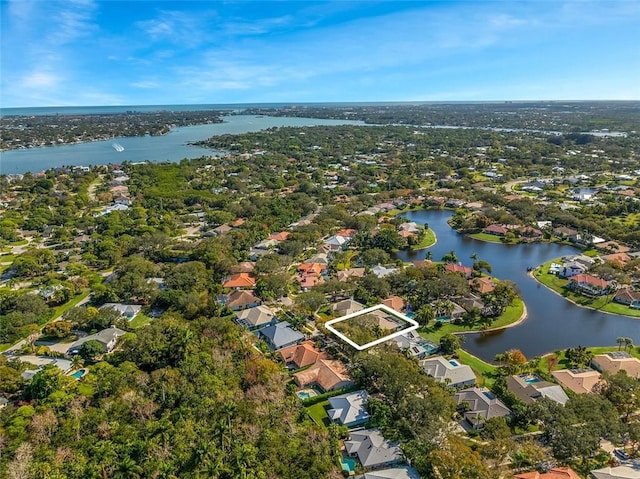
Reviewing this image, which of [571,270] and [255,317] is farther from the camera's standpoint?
[571,270]

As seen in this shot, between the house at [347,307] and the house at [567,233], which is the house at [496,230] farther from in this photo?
the house at [347,307]

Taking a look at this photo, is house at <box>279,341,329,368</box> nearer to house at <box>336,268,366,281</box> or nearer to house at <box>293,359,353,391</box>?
house at <box>293,359,353,391</box>

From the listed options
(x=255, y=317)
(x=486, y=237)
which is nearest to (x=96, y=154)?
(x=255, y=317)

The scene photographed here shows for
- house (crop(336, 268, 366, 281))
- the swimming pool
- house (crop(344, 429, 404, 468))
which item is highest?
house (crop(336, 268, 366, 281))

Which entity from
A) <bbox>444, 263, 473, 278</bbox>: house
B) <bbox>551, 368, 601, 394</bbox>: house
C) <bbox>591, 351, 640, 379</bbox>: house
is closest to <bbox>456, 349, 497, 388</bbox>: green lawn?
<bbox>551, 368, 601, 394</bbox>: house

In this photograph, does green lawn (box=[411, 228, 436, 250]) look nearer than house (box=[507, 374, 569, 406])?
No

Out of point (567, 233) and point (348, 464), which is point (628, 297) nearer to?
point (567, 233)
